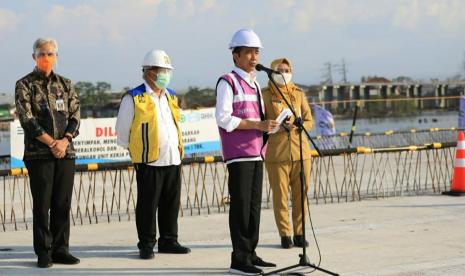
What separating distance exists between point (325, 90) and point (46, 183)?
413 feet

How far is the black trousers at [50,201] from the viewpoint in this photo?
23.8 feet

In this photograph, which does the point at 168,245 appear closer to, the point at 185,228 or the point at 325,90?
the point at 185,228

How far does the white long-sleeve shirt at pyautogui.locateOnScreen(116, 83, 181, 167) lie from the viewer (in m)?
7.68

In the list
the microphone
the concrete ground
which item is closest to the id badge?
the concrete ground

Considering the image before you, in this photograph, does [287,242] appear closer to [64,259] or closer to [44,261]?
[64,259]

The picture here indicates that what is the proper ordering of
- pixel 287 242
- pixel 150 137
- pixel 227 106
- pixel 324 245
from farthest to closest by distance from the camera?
pixel 324 245, pixel 287 242, pixel 150 137, pixel 227 106

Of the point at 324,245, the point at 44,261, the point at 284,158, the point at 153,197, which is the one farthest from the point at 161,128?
the point at 324,245

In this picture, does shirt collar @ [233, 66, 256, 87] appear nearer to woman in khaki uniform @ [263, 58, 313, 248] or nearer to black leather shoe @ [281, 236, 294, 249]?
woman in khaki uniform @ [263, 58, 313, 248]

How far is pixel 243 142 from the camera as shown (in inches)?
277

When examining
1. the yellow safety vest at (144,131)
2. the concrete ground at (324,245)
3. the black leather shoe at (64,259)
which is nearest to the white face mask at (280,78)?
the yellow safety vest at (144,131)

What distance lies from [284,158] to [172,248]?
4.66 feet

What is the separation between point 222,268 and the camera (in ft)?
23.5

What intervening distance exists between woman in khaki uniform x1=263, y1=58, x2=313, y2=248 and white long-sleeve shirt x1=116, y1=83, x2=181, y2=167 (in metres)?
0.98

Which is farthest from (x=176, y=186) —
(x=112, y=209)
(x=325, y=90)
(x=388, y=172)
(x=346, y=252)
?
(x=325, y=90)
